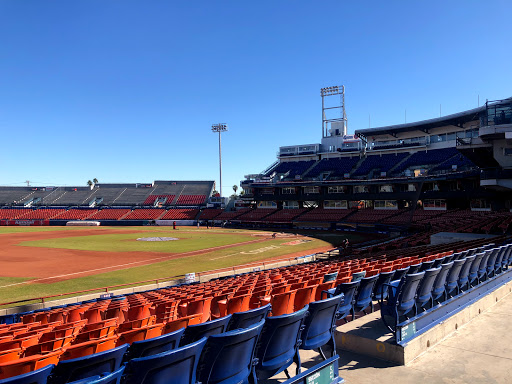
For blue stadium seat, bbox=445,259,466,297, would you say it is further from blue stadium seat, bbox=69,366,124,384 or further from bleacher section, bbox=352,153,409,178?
bleacher section, bbox=352,153,409,178

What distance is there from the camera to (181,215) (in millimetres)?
87812

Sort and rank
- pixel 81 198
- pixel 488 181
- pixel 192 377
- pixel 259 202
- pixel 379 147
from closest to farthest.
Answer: pixel 192 377, pixel 488 181, pixel 379 147, pixel 259 202, pixel 81 198

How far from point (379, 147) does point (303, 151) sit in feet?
62.4

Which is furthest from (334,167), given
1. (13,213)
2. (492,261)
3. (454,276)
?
(13,213)

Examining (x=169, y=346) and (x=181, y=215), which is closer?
(x=169, y=346)

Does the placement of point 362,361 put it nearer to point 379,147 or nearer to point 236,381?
point 236,381

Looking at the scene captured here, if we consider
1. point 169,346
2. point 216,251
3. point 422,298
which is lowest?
point 216,251

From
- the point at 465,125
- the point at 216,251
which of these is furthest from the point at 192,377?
the point at 465,125

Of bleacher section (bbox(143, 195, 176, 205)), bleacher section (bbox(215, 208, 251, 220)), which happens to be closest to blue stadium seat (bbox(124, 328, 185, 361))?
bleacher section (bbox(215, 208, 251, 220))

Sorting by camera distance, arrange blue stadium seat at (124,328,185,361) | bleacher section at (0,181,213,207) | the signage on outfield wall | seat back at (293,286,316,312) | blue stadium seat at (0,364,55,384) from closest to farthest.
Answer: blue stadium seat at (0,364,55,384) → blue stadium seat at (124,328,185,361) → seat back at (293,286,316,312) → the signage on outfield wall → bleacher section at (0,181,213,207)

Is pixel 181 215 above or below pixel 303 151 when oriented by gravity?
below

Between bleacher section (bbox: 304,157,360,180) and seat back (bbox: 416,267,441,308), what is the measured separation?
68.1 meters

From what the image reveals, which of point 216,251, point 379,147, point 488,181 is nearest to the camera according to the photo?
point 488,181

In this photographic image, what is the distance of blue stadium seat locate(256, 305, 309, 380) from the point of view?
14.1ft
